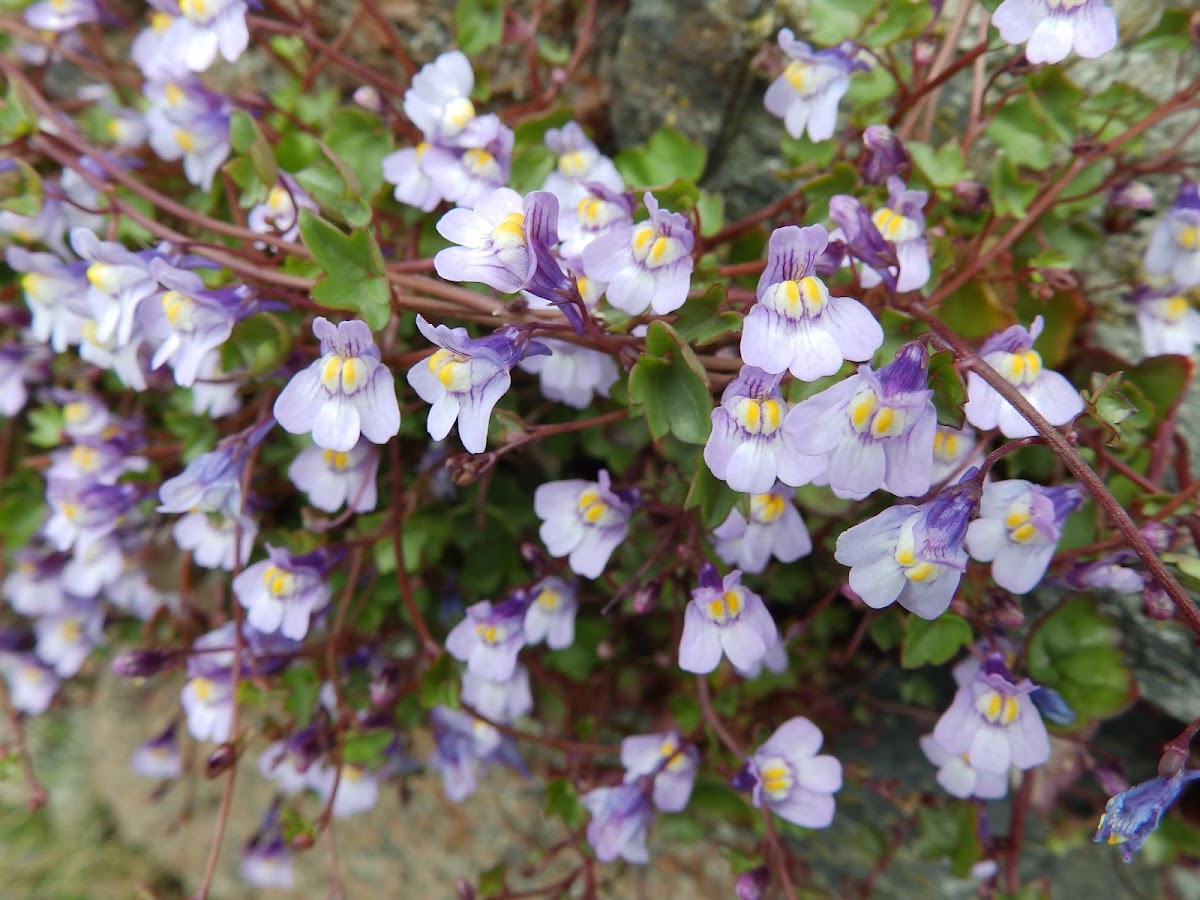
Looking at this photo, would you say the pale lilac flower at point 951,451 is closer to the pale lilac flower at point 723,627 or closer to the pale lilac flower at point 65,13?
the pale lilac flower at point 723,627

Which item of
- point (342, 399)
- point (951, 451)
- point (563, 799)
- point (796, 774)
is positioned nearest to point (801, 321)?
point (951, 451)

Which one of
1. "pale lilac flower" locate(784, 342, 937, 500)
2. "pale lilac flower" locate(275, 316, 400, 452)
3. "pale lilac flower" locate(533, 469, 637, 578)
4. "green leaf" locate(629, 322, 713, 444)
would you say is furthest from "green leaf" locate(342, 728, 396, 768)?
"pale lilac flower" locate(784, 342, 937, 500)

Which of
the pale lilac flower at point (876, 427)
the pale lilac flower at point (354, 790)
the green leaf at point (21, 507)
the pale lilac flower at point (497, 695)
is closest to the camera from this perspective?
the pale lilac flower at point (876, 427)

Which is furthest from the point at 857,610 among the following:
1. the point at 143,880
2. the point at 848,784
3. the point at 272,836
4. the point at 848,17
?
the point at 143,880

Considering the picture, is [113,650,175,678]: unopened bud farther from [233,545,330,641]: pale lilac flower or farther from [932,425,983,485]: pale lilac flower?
[932,425,983,485]: pale lilac flower

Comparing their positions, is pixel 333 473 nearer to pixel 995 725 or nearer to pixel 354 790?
pixel 354 790

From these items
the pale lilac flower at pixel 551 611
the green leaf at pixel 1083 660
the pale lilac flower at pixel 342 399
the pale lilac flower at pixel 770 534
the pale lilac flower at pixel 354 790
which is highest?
the pale lilac flower at pixel 342 399

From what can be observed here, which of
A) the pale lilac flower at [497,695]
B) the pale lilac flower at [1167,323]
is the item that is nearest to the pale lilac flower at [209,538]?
the pale lilac flower at [497,695]
